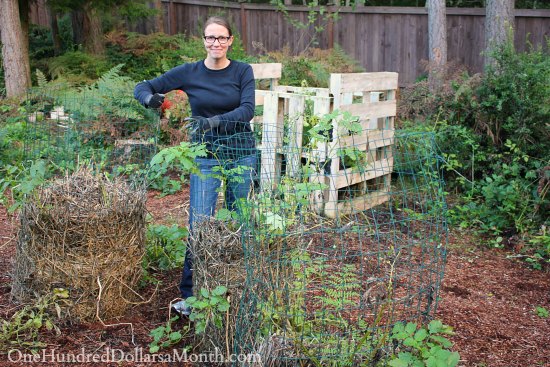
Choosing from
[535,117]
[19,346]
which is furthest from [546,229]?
[19,346]

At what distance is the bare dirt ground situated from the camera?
12.8ft

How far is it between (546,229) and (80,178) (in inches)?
155

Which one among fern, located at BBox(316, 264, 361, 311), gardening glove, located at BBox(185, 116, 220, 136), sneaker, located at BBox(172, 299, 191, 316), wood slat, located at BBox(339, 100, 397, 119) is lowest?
sneaker, located at BBox(172, 299, 191, 316)

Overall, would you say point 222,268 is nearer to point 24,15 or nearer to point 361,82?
point 361,82

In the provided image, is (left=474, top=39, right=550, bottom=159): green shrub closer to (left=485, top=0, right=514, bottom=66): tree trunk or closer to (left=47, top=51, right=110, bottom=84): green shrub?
(left=485, top=0, right=514, bottom=66): tree trunk

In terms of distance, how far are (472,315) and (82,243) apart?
257 cm

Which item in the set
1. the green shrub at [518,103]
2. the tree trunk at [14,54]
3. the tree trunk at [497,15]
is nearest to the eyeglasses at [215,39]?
the green shrub at [518,103]

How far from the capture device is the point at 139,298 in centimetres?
435

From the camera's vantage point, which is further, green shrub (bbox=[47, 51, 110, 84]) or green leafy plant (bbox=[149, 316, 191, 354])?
green shrub (bbox=[47, 51, 110, 84])

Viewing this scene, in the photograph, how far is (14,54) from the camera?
1088 cm

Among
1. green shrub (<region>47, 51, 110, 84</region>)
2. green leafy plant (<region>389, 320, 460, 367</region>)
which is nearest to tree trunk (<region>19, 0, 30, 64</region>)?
green shrub (<region>47, 51, 110, 84</region>)

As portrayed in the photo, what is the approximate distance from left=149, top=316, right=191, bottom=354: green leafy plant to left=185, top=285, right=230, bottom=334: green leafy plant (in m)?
0.24

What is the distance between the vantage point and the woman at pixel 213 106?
4035 millimetres

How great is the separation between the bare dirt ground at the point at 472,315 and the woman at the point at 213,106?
1.23ft
